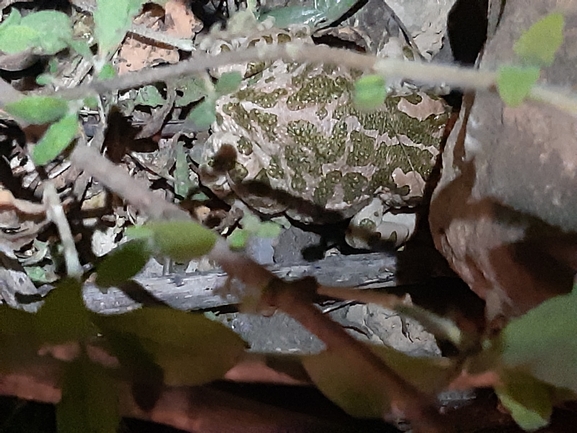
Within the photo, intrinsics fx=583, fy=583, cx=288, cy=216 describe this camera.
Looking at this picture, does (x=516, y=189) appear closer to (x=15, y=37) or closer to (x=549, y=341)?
(x=549, y=341)

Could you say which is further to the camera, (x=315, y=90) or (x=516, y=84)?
(x=315, y=90)

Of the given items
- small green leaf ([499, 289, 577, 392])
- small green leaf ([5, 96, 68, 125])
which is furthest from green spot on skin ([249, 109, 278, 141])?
small green leaf ([499, 289, 577, 392])

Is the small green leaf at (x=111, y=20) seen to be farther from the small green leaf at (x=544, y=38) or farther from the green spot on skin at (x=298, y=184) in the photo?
the green spot on skin at (x=298, y=184)

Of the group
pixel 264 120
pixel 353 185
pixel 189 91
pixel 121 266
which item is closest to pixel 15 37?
pixel 121 266

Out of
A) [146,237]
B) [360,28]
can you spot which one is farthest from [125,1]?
[360,28]

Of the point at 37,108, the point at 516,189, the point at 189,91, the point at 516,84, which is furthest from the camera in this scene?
the point at 189,91

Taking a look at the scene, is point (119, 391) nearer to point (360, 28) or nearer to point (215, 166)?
point (215, 166)

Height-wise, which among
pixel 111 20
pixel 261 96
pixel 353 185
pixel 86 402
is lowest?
pixel 353 185
